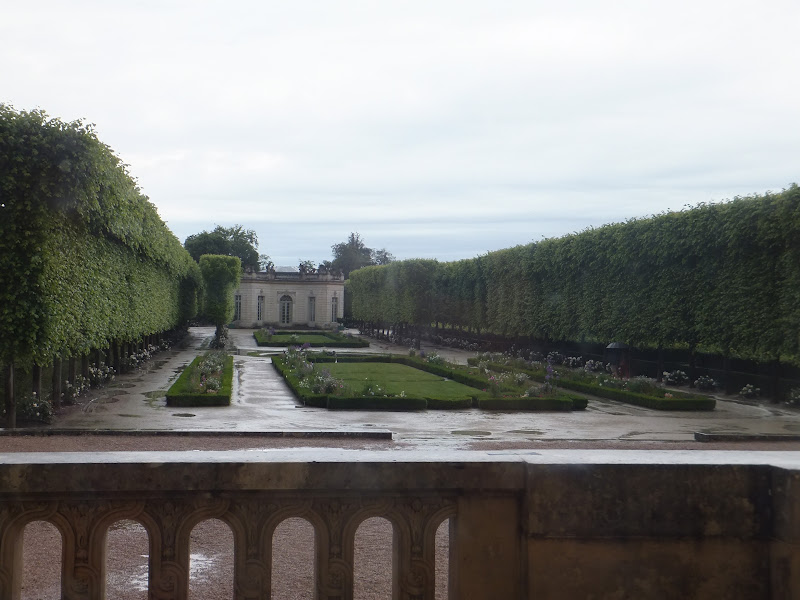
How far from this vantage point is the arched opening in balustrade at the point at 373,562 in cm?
633

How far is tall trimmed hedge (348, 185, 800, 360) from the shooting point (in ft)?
71.9

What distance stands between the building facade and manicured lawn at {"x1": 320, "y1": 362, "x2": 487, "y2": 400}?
4788 cm

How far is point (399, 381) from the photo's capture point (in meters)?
27.8

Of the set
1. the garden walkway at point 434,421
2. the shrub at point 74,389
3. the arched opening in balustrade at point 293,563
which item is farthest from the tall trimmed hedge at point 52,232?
the arched opening in balustrade at point 293,563

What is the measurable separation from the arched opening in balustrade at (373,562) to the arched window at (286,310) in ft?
251

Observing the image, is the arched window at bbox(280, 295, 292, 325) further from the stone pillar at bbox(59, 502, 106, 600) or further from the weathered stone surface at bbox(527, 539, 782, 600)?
the weathered stone surface at bbox(527, 539, 782, 600)

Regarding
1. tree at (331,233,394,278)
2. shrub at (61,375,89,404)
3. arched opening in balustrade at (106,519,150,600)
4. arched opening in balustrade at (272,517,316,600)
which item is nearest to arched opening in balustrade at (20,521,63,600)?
arched opening in balustrade at (106,519,150,600)

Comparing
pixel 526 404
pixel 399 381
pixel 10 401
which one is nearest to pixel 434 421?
pixel 526 404

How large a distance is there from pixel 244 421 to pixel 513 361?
1794 cm

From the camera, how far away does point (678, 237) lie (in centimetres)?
2600

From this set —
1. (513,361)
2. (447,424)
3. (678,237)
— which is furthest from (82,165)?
(513,361)

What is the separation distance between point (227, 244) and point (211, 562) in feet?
313

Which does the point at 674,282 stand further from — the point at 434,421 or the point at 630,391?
the point at 434,421

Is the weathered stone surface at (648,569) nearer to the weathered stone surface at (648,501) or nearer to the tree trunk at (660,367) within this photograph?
the weathered stone surface at (648,501)
